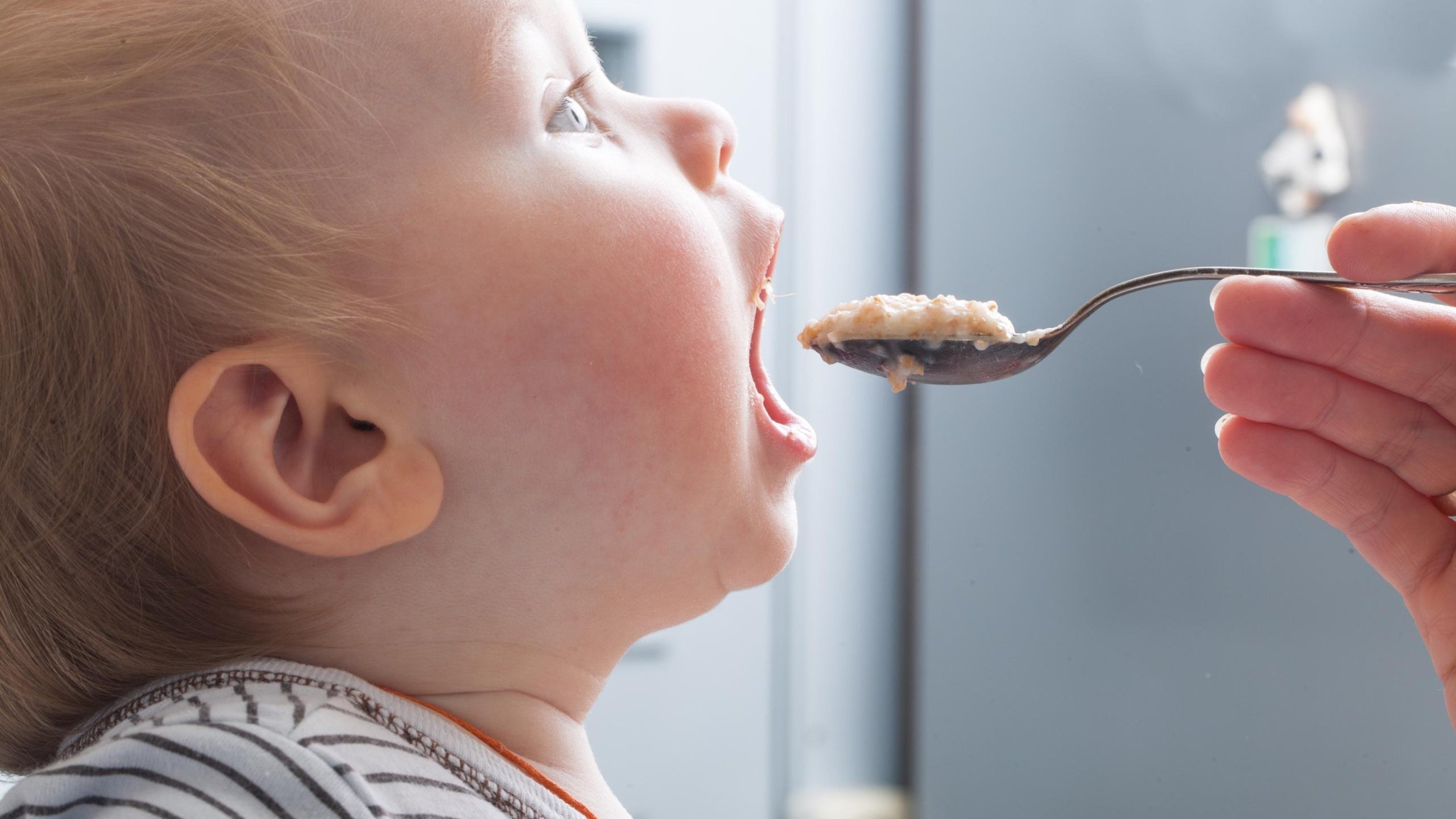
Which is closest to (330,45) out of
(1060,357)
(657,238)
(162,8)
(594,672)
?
(162,8)

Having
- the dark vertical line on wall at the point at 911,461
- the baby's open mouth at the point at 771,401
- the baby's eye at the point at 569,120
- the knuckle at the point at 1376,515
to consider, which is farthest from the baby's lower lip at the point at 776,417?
the dark vertical line on wall at the point at 911,461

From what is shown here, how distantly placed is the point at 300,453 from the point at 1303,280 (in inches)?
23.2

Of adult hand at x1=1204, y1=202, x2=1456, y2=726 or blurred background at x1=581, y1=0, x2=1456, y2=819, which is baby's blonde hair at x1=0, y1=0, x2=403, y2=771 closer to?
adult hand at x1=1204, y1=202, x2=1456, y2=726

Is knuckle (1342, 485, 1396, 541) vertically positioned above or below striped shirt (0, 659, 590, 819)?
above

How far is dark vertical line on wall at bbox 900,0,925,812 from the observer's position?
1354mm

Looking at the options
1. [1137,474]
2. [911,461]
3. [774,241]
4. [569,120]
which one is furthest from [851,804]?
[569,120]

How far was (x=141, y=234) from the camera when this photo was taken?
0.54m

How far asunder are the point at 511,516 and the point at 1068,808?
83 cm

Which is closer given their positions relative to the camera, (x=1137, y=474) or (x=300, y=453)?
(x=300, y=453)

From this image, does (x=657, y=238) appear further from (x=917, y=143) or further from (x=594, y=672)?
(x=917, y=143)

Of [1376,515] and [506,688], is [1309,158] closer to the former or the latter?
[1376,515]

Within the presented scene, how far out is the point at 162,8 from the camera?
22.0 inches

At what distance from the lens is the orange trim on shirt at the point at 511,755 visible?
60cm

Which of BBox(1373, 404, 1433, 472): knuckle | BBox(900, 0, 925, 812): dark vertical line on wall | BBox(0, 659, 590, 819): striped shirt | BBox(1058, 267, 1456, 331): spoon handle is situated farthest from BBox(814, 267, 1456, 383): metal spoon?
BBox(900, 0, 925, 812): dark vertical line on wall
